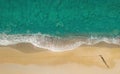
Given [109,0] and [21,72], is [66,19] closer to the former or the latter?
[109,0]

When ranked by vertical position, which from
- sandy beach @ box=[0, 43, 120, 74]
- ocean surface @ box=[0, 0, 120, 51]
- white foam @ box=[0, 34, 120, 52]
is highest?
ocean surface @ box=[0, 0, 120, 51]

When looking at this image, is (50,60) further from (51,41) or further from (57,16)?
(57,16)

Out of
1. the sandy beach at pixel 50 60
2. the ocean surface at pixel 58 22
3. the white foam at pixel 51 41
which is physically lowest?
the sandy beach at pixel 50 60

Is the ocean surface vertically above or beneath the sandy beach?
above

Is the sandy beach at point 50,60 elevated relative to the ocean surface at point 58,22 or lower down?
lower down

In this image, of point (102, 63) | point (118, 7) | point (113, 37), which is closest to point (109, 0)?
point (118, 7)

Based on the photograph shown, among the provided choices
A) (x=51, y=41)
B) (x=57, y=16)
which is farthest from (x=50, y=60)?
(x=57, y=16)

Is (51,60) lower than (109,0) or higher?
lower
